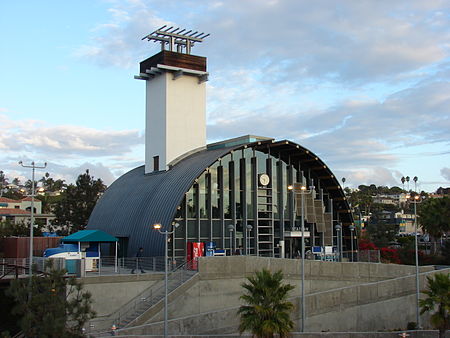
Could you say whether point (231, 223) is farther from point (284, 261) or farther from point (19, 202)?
point (19, 202)

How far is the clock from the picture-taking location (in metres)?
46.9

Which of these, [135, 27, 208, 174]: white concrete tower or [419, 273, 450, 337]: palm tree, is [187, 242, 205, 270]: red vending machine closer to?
[135, 27, 208, 174]: white concrete tower

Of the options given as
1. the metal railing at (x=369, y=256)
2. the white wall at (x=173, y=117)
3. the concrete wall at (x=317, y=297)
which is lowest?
the concrete wall at (x=317, y=297)

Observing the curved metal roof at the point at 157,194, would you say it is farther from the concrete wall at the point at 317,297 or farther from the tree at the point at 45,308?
the tree at the point at 45,308

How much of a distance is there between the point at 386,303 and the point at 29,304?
2670cm

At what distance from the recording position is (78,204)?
239ft

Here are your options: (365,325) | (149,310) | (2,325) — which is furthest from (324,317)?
(2,325)

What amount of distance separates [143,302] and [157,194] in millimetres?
12412

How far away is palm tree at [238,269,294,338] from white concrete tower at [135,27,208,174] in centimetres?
2381

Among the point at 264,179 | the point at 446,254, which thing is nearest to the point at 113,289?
the point at 264,179

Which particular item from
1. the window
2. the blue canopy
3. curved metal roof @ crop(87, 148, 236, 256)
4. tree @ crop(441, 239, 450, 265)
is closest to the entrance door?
curved metal roof @ crop(87, 148, 236, 256)

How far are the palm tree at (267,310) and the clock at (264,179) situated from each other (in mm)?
21456

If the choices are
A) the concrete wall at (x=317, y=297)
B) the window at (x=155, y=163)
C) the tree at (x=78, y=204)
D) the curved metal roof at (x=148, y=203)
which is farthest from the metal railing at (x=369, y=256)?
the tree at (x=78, y=204)

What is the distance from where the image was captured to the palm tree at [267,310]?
24922mm
